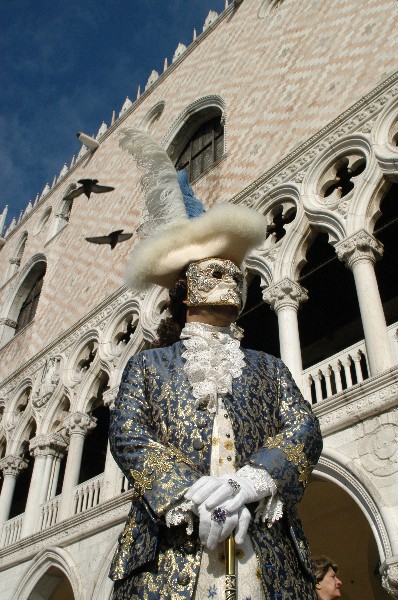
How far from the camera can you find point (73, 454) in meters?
7.59

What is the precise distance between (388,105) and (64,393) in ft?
18.0

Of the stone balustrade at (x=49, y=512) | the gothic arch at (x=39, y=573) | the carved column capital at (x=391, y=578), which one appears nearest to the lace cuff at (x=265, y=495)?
the carved column capital at (x=391, y=578)

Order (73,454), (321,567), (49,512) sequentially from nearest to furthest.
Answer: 1. (321,567)
2. (49,512)
3. (73,454)

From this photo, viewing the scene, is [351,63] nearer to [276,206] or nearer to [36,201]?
[276,206]

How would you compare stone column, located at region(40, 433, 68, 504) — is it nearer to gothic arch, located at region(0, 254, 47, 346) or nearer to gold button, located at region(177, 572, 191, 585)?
gothic arch, located at region(0, 254, 47, 346)

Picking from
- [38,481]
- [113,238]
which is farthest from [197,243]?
[113,238]

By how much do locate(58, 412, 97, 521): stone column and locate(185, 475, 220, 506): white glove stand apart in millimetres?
6024

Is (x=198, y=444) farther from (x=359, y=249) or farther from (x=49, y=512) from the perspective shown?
(x=49, y=512)

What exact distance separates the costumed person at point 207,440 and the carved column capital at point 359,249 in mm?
3259

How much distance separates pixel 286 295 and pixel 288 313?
0.65 feet

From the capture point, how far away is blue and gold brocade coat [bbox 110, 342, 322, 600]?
5.00 ft

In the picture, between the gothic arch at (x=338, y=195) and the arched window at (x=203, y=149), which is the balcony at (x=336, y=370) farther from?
the arched window at (x=203, y=149)

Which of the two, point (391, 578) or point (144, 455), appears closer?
point (144, 455)

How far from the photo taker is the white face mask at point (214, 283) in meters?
2.02
